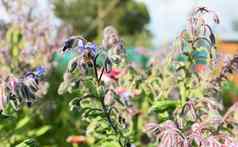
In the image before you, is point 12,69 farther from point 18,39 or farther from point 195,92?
point 195,92

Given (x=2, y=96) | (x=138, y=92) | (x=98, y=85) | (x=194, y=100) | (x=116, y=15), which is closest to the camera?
(x=2, y=96)

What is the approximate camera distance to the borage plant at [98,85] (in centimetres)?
222

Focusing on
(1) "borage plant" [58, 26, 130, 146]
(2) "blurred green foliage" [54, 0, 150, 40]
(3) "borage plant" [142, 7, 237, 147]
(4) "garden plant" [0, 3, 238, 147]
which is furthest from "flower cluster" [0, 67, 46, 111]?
(2) "blurred green foliage" [54, 0, 150, 40]

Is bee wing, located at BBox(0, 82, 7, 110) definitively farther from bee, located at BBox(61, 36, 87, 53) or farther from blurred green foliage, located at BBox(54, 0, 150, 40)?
blurred green foliage, located at BBox(54, 0, 150, 40)

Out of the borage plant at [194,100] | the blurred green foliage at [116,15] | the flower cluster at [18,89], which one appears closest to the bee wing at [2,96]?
the flower cluster at [18,89]

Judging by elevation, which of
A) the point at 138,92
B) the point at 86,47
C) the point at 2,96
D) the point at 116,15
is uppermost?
the point at 116,15

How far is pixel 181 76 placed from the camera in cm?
303

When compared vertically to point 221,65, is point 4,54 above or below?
above

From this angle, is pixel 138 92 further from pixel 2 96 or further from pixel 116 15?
pixel 116 15

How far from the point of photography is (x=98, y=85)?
2.35 meters

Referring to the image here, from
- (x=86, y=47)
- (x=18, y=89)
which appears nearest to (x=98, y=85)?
(x=86, y=47)

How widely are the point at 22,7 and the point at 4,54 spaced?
2.11 ft

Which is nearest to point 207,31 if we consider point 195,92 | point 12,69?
point 195,92

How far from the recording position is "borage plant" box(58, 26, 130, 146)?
7.28ft
